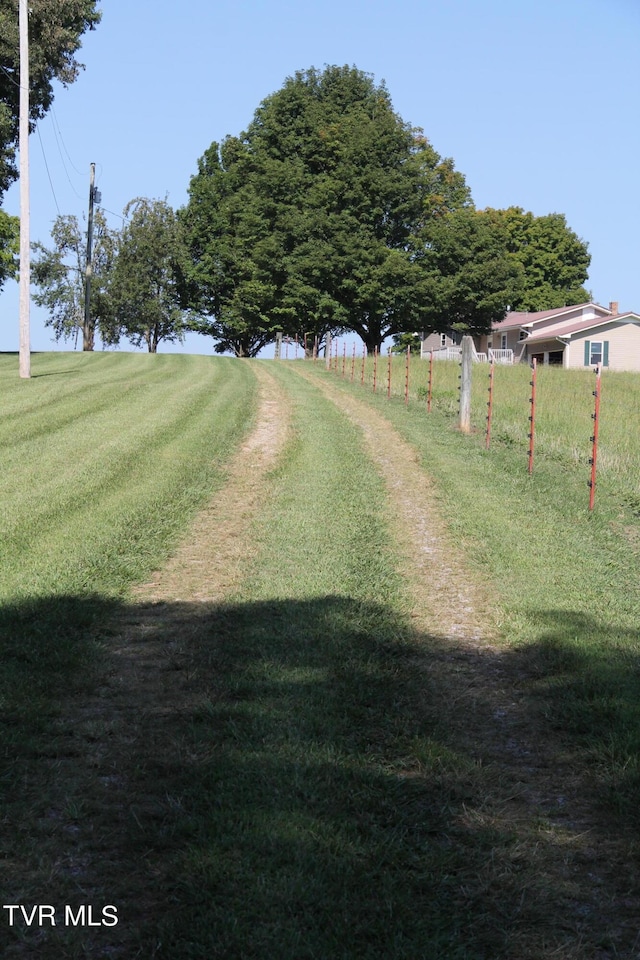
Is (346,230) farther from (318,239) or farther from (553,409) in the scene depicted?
(553,409)

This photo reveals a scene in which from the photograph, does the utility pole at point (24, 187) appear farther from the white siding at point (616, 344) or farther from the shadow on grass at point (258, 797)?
the white siding at point (616, 344)

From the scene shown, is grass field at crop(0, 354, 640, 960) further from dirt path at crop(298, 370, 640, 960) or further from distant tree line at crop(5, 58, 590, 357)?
distant tree line at crop(5, 58, 590, 357)

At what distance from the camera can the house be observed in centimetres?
5347

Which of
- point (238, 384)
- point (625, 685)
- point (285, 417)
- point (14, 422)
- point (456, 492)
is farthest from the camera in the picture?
point (238, 384)

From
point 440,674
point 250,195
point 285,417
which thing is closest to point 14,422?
point 285,417

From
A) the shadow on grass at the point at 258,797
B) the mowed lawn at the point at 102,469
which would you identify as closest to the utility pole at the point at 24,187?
the mowed lawn at the point at 102,469

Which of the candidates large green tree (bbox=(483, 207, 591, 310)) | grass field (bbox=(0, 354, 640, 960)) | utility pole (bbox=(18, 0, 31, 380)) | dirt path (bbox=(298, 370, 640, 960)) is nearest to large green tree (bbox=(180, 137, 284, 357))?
large green tree (bbox=(483, 207, 591, 310))

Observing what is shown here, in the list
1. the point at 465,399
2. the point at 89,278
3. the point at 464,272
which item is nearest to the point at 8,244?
the point at 89,278

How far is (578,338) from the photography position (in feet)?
176

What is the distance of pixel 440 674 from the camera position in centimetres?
573

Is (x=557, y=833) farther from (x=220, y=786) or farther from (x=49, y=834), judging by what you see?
(x=49, y=834)

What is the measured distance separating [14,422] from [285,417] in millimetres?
4961

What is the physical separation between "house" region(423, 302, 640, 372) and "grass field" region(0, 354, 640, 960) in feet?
143

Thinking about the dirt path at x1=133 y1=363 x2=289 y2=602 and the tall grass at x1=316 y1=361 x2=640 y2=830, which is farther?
the dirt path at x1=133 y1=363 x2=289 y2=602
